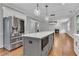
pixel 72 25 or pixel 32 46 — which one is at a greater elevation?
pixel 72 25

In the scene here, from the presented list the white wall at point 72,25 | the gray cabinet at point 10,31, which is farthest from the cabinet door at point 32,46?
the white wall at point 72,25

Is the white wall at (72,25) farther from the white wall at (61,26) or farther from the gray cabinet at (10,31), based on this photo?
the gray cabinet at (10,31)

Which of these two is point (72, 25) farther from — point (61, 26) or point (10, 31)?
point (10, 31)

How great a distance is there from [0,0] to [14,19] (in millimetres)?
379

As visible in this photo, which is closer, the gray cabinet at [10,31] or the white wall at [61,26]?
the gray cabinet at [10,31]

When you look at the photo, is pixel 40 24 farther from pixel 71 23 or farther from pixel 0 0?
pixel 0 0

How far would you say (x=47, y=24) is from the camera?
118 cm

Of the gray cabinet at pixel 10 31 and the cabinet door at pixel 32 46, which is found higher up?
the gray cabinet at pixel 10 31

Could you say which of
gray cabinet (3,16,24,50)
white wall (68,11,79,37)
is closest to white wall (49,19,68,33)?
white wall (68,11,79,37)

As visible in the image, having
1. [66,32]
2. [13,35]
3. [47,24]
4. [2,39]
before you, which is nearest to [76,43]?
[66,32]

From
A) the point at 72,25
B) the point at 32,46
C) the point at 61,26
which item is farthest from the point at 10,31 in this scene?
the point at 72,25

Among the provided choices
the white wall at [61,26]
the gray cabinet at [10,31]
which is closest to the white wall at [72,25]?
the white wall at [61,26]

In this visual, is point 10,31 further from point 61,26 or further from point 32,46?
point 61,26

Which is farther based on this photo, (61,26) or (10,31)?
(61,26)
